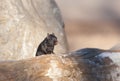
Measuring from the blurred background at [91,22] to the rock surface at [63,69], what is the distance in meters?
4.16

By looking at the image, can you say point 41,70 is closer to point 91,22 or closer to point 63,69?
point 63,69

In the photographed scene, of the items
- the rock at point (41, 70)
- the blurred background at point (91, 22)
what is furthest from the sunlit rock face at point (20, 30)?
the blurred background at point (91, 22)

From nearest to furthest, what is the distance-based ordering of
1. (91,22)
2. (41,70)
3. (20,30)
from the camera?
(41,70) < (20,30) < (91,22)

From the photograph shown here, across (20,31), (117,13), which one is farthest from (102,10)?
(20,31)

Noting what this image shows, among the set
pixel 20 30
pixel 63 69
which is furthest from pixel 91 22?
pixel 63 69

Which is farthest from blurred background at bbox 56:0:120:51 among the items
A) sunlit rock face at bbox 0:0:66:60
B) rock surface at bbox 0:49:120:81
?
rock surface at bbox 0:49:120:81

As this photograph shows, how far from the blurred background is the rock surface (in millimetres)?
4159

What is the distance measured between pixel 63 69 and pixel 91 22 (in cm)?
508

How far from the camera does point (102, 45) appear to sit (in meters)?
7.00

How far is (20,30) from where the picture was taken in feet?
13.5

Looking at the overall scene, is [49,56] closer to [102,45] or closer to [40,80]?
[40,80]

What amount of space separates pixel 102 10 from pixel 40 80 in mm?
5602

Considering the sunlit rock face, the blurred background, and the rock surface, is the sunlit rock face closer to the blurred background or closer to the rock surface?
the rock surface

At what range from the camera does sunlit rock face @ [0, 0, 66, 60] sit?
395 centimetres
